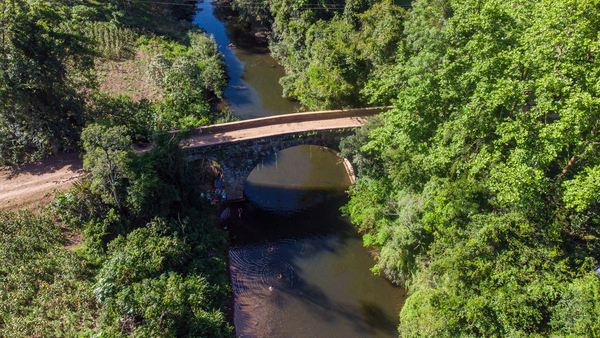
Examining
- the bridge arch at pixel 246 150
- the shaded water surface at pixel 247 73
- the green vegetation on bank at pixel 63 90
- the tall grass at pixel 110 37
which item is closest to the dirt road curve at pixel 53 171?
the bridge arch at pixel 246 150

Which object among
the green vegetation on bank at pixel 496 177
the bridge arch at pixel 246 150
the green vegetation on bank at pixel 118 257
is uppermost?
the green vegetation on bank at pixel 496 177

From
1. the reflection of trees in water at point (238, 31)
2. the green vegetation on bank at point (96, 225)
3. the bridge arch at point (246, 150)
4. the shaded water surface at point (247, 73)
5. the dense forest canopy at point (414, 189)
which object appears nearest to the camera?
the dense forest canopy at point (414, 189)

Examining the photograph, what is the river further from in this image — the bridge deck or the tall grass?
the tall grass

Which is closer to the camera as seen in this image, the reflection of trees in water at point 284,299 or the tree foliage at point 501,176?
the tree foliage at point 501,176

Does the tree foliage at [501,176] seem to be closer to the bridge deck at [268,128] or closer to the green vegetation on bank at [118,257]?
the bridge deck at [268,128]

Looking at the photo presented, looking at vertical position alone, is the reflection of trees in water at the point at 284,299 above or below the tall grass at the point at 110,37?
below

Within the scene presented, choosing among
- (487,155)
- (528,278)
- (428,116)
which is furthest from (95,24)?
(528,278)

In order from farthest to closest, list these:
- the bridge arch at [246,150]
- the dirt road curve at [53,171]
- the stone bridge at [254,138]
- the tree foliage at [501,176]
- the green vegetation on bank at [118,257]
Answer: the stone bridge at [254,138] < the bridge arch at [246,150] < the dirt road curve at [53,171] < the green vegetation on bank at [118,257] < the tree foliage at [501,176]
